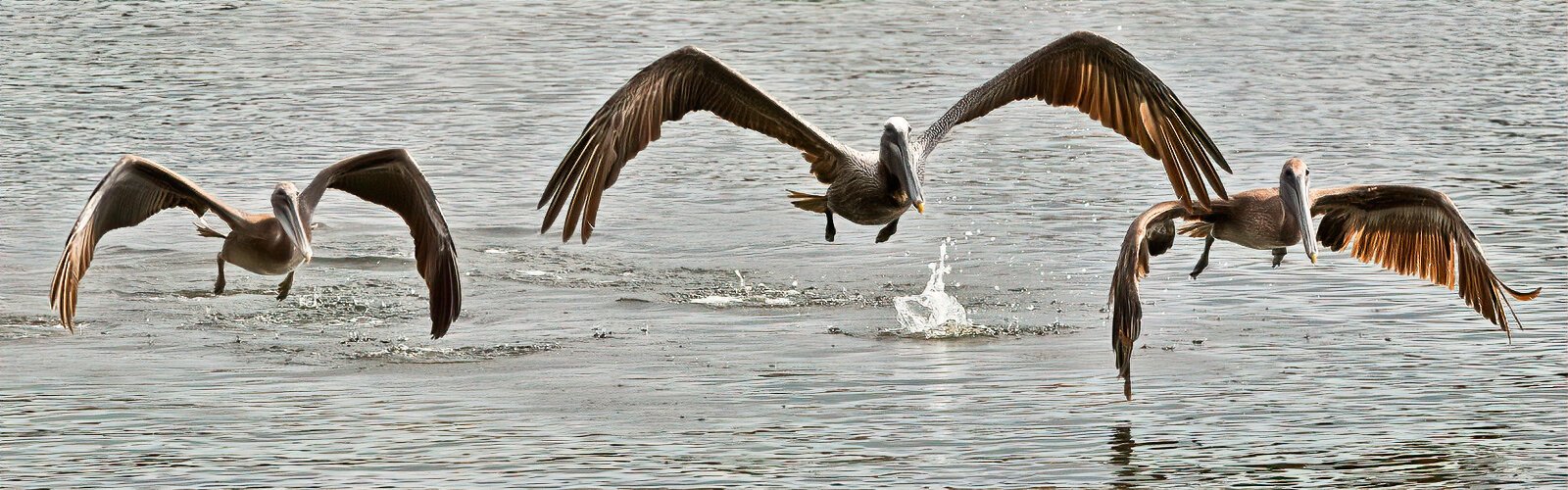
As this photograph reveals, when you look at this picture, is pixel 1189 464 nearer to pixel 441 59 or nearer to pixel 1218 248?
pixel 1218 248

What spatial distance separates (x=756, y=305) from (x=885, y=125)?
7.09 ft

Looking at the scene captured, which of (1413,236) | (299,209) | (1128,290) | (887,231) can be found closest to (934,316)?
(887,231)

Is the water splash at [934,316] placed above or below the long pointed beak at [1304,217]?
below

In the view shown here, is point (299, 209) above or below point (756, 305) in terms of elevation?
above

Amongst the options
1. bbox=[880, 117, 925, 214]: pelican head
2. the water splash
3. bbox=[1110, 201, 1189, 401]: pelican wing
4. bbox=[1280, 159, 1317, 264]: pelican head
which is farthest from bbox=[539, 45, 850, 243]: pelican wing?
bbox=[1280, 159, 1317, 264]: pelican head

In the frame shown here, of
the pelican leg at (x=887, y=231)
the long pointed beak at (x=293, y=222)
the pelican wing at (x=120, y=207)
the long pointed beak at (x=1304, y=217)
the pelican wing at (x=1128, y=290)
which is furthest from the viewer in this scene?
the pelican leg at (x=887, y=231)

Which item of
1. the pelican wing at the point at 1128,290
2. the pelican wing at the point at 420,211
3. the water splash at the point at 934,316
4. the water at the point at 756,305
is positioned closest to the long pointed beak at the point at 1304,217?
→ the water at the point at 756,305

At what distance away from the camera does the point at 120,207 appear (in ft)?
32.9

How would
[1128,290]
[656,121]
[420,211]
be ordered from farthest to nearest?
1. [420,211]
2. [656,121]
3. [1128,290]

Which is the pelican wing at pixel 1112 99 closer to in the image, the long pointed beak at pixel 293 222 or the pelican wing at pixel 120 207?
the long pointed beak at pixel 293 222

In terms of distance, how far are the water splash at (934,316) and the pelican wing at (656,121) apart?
117 cm

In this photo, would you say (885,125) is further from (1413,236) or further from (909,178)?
(1413,236)

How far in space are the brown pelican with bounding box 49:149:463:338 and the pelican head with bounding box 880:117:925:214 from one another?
2.15 metres

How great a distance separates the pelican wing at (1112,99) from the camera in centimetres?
992
